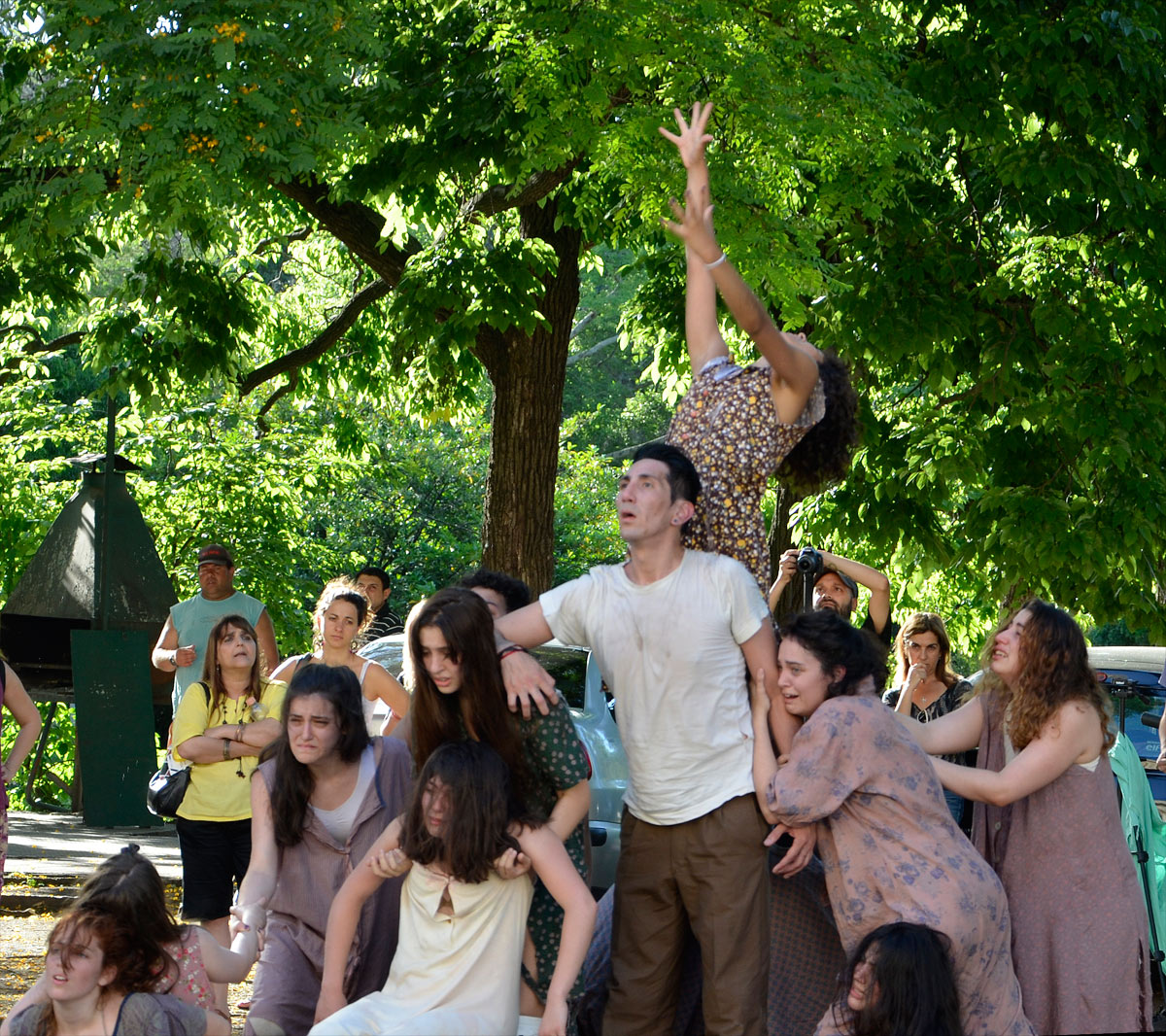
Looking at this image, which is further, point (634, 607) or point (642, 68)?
point (642, 68)

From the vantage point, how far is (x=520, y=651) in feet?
14.4

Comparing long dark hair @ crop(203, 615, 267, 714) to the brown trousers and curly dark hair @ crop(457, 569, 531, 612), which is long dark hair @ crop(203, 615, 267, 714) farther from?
the brown trousers

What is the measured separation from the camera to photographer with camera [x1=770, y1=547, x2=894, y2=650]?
6.63m

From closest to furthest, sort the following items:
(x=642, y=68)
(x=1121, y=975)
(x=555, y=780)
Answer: (x=555, y=780) → (x=1121, y=975) → (x=642, y=68)

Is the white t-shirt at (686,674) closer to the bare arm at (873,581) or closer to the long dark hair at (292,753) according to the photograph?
the long dark hair at (292,753)

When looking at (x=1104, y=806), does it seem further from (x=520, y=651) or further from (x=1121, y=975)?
(x=520, y=651)

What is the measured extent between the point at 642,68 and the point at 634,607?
4.55 metres

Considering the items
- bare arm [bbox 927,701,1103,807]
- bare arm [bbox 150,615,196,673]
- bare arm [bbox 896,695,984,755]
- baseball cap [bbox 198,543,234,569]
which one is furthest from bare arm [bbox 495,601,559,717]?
baseball cap [bbox 198,543,234,569]

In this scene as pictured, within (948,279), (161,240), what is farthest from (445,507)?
(161,240)

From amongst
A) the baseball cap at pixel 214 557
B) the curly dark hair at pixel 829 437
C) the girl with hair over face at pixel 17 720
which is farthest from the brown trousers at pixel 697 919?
the baseball cap at pixel 214 557

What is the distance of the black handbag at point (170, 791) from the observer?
21.5 ft

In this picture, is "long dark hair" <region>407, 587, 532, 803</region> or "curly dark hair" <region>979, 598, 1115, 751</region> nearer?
"long dark hair" <region>407, 587, 532, 803</region>

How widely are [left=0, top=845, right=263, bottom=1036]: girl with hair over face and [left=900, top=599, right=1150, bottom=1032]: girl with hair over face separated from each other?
2.25m

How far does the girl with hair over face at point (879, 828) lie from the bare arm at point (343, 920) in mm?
1072
